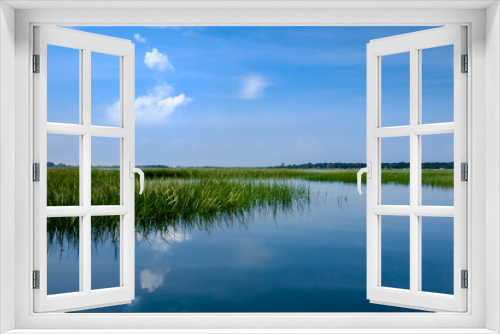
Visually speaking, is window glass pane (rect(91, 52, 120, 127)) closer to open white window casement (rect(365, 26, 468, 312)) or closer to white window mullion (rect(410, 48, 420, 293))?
open white window casement (rect(365, 26, 468, 312))

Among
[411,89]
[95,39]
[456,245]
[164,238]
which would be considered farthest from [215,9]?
[164,238]

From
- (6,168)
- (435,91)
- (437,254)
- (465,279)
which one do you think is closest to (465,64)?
(435,91)

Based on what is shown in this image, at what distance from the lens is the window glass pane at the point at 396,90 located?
2.75 meters

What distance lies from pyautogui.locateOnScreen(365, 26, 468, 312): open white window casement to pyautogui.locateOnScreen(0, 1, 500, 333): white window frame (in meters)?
0.05

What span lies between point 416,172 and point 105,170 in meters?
2.52

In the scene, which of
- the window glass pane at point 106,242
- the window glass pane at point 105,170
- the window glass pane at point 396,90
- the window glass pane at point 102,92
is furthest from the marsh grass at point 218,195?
the window glass pane at point 396,90

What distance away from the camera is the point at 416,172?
8.71ft

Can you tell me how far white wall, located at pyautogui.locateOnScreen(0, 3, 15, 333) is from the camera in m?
2.22

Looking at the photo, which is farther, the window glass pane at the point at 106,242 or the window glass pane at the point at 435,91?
the window glass pane at the point at 106,242

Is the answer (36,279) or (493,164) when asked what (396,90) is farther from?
(36,279)

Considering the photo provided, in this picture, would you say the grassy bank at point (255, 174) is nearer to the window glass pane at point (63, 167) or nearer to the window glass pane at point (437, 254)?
the window glass pane at point (63, 167)

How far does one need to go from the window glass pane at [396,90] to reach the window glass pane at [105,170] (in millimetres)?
1794

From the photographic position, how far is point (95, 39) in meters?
2.67

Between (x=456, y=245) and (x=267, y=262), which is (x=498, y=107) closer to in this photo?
(x=456, y=245)
